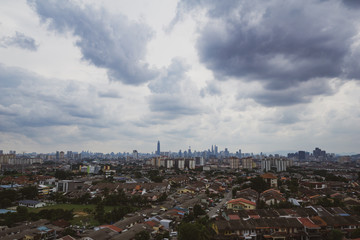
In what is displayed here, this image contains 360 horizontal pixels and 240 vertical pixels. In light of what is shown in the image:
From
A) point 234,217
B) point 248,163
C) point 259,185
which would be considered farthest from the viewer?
point 248,163

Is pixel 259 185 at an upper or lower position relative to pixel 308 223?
upper

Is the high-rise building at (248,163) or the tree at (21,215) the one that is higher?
the high-rise building at (248,163)

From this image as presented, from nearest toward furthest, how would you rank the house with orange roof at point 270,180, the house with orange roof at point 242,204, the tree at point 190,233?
the tree at point 190,233, the house with orange roof at point 242,204, the house with orange roof at point 270,180

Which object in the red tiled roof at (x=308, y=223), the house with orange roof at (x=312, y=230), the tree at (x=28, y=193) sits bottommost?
the tree at (x=28, y=193)

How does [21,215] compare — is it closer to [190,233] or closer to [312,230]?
[190,233]

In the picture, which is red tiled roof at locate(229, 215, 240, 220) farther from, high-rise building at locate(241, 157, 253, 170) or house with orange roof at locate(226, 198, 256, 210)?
high-rise building at locate(241, 157, 253, 170)

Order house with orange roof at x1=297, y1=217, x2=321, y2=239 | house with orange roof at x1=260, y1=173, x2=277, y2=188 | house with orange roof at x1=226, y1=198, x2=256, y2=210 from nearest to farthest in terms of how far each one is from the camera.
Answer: house with orange roof at x1=297, y1=217, x2=321, y2=239 → house with orange roof at x1=226, y1=198, x2=256, y2=210 → house with orange roof at x1=260, y1=173, x2=277, y2=188

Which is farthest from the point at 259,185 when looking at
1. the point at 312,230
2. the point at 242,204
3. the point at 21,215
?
→ the point at 21,215

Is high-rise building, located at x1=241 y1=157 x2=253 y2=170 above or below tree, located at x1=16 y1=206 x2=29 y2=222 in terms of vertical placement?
above

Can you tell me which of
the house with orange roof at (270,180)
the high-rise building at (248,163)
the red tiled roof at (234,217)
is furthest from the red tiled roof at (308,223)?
the high-rise building at (248,163)

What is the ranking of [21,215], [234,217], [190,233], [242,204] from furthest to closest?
[242,204], [21,215], [234,217], [190,233]

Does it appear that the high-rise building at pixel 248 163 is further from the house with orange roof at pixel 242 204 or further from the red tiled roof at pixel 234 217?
the red tiled roof at pixel 234 217

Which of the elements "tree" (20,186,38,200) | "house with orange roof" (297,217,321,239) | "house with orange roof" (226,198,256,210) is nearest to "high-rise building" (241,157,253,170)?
"house with orange roof" (226,198,256,210)
